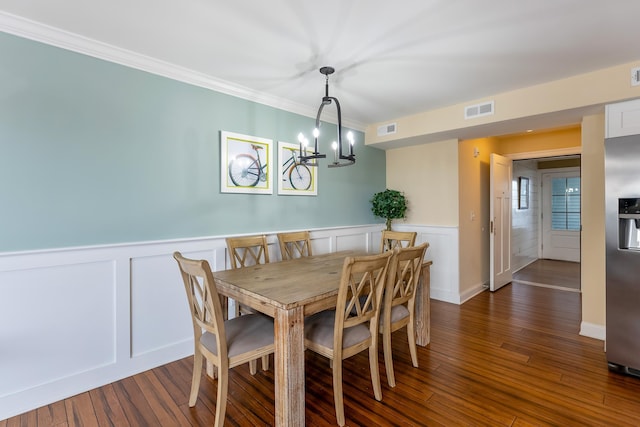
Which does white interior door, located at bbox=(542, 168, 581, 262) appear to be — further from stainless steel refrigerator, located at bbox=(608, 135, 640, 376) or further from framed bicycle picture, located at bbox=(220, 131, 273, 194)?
framed bicycle picture, located at bbox=(220, 131, 273, 194)

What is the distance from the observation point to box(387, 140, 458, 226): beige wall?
13.6ft

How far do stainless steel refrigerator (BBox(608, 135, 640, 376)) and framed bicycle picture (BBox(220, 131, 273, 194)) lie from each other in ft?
9.79

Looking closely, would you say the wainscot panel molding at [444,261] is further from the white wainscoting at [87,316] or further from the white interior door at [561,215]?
the white interior door at [561,215]

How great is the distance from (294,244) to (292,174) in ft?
2.66

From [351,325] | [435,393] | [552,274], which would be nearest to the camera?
[351,325]

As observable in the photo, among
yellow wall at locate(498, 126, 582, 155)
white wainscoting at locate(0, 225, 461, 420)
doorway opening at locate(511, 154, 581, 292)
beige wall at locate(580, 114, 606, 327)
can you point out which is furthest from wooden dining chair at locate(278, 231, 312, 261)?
doorway opening at locate(511, 154, 581, 292)

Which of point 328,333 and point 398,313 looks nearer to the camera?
point 328,333

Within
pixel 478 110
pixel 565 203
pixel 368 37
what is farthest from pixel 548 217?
pixel 368 37

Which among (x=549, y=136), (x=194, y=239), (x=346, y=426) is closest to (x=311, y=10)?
(x=194, y=239)

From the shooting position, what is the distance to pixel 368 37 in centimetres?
215

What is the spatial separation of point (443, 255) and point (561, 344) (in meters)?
1.62

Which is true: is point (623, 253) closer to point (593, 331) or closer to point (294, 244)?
point (593, 331)

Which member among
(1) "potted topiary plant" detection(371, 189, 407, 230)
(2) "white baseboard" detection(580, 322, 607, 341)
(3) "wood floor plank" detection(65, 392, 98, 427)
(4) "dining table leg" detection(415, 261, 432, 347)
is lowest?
(3) "wood floor plank" detection(65, 392, 98, 427)

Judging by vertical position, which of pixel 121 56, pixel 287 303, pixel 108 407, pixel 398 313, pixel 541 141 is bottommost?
pixel 108 407
